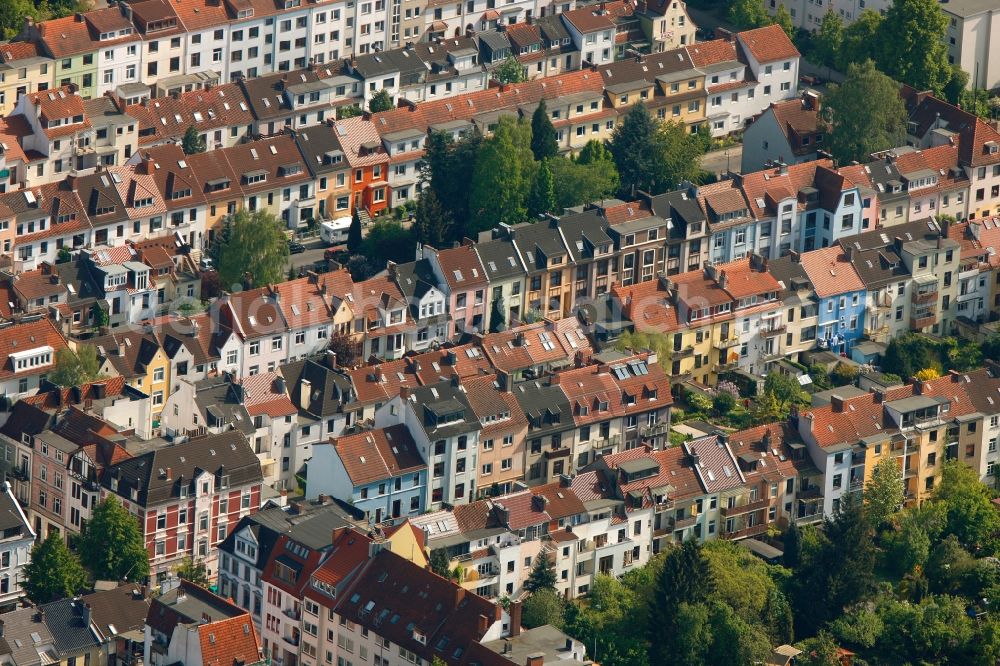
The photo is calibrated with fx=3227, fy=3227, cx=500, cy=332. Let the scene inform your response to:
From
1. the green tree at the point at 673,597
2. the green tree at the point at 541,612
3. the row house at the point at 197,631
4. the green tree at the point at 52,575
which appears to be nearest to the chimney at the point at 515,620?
the green tree at the point at 541,612

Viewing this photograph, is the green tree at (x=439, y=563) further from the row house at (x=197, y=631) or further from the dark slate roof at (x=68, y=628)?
the dark slate roof at (x=68, y=628)

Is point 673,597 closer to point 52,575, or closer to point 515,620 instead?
point 515,620

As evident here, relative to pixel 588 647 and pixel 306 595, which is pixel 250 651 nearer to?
pixel 306 595

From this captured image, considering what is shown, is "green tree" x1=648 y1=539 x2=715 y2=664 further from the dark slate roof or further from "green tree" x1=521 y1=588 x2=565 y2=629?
the dark slate roof

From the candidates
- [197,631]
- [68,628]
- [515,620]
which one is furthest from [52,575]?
[515,620]

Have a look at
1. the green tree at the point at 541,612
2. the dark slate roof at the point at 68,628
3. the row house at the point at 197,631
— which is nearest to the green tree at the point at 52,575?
the dark slate roof at the point at 68,628

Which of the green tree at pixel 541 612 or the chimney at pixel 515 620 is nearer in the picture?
the chimney at pixel 515 620

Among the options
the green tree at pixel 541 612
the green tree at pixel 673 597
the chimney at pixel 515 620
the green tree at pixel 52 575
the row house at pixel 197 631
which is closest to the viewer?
the row house at pixel 197 631

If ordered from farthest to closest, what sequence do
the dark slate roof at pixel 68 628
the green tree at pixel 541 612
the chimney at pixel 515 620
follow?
the green tree at pixel 541 612, the dark slate roof at pixel 68 628, the chimney at pixel 515 620

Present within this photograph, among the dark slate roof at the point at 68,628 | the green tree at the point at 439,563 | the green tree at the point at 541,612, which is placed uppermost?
the green tree at the point at 439,563

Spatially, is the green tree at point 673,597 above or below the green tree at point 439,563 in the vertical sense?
below
